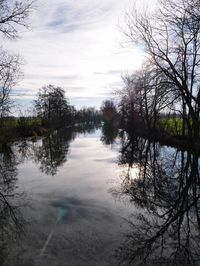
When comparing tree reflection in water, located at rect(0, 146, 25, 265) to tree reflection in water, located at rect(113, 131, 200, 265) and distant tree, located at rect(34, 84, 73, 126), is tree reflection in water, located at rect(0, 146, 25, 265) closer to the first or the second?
tree reflection in water, located at rect(113, 131, 200, 265)

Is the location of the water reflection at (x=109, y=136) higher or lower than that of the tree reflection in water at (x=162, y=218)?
lower

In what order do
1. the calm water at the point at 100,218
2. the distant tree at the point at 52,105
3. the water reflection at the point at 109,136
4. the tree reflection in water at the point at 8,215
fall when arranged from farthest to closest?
1. the distant tree at the point at 52,105
2. the water reflection at the point at 109,136
3. the tree reflection in water at the point at 8,215
4. the calm water at the point at 100,218

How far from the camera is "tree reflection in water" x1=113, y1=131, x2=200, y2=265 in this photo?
255 inches

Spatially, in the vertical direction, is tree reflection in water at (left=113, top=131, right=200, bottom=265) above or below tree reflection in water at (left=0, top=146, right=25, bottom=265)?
below

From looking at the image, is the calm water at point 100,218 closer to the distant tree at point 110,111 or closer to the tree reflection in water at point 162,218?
the tree reflection in water at point 162,218

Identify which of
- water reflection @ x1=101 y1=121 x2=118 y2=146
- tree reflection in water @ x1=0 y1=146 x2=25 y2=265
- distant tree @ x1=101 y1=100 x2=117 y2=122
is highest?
distant tree @ x1=101 y1=100 x2=117 y2=122

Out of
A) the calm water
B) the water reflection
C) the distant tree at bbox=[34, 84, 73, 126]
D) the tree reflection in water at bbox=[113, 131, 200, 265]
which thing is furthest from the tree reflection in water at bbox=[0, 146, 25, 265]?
the distant tree at bbox=[34, 84, 73, 126]

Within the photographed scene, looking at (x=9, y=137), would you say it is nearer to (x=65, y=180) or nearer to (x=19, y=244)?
(x=65, y=180)

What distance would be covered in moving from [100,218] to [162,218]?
5.76 ft

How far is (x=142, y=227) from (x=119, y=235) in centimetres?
85

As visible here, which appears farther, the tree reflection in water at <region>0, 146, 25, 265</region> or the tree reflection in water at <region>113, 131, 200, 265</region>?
the tree reflection in water at <region>0, 146, 25, 265</region>

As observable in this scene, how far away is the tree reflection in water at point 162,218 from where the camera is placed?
6469 millimetres

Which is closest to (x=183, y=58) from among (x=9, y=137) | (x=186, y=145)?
(x=186, y=145)

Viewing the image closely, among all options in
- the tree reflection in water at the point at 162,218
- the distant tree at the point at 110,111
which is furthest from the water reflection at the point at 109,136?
the tree reflection in water at the point at 162,218
